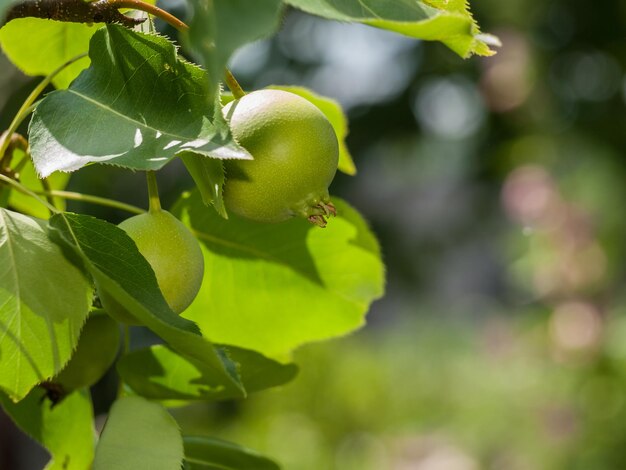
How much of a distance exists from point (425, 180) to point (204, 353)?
4.49m

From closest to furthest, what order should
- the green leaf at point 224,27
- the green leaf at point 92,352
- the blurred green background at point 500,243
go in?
the green leaf at point 224,27, the green leaf at point 92,352, the blurred green background at point 500,243

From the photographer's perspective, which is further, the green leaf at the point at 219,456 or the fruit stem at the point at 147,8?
the green leaf at the point at 219,456

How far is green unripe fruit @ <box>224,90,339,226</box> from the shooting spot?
0.41m

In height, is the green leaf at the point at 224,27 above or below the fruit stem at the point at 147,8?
above

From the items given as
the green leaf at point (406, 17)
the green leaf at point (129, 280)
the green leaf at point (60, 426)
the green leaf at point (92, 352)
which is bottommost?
the green leaf at point (60, 426)

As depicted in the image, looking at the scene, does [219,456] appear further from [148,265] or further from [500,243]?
[500,243]

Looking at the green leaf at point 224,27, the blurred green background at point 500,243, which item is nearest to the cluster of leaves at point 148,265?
the green leaf at point 224,27

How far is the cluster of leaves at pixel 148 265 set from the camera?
38 centimetres

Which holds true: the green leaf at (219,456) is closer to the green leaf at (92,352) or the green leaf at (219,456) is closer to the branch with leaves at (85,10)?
the green leaf at (92,352)

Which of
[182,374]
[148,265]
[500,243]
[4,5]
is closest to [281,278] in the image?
[182,374]

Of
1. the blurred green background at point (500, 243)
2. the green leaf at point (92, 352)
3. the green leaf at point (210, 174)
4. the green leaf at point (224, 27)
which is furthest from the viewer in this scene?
the blurred green background at point (500, 243)

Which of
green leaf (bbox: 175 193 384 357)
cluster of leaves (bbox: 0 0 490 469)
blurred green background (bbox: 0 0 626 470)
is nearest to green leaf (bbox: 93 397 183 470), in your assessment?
cluster of leaves (bbox: 0 0 490 469)

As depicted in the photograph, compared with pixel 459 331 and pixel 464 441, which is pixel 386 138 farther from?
pixel 459 331

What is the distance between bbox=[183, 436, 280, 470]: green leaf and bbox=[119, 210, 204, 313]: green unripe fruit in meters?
0.13
